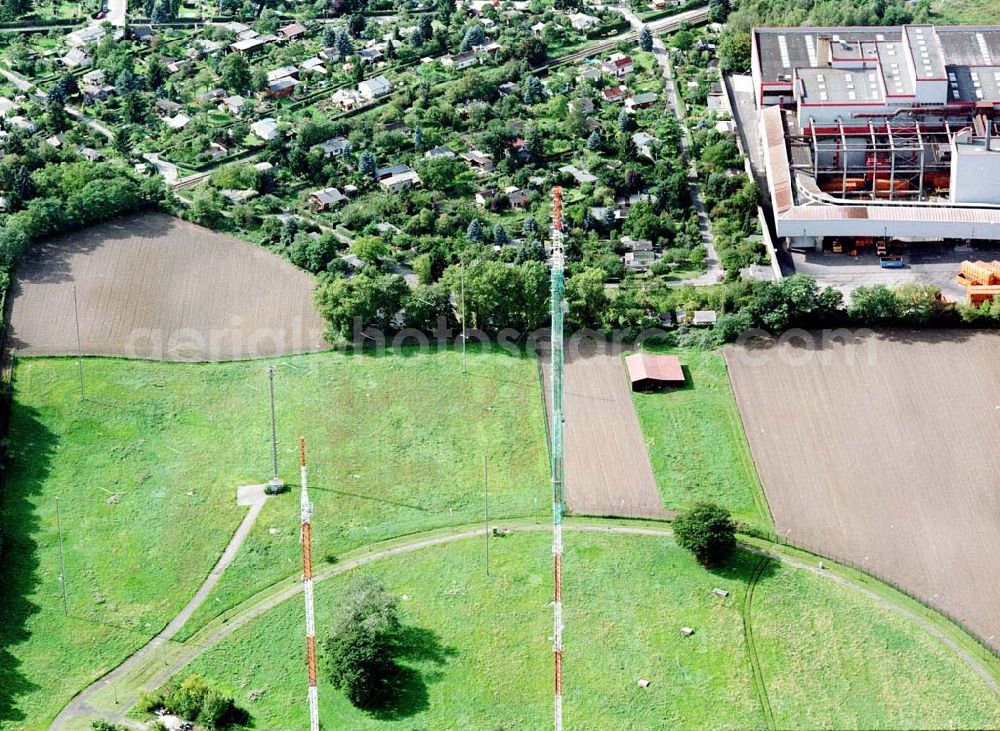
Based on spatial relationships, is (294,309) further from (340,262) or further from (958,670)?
(958,670)

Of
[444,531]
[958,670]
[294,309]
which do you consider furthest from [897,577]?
[294,309]

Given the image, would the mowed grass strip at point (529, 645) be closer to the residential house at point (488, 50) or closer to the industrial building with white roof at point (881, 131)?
the industrial building with white roof at point (881, 131)

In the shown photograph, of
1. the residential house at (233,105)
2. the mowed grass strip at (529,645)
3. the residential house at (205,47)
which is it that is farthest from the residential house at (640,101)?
the mowed grass strip at (529,645)

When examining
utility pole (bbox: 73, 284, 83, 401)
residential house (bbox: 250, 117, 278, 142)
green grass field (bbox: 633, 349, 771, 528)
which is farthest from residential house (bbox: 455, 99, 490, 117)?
green grass field (bbox: 633, 349, 771, 528)

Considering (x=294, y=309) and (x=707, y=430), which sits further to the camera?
(x=294, y=309)

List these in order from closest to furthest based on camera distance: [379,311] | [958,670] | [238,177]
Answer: [958,670], [379,311], [238,177]

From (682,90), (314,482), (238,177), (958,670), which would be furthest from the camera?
(682,90)

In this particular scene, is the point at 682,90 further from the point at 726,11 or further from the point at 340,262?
the point at 340,262
